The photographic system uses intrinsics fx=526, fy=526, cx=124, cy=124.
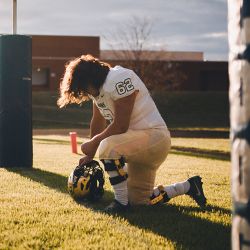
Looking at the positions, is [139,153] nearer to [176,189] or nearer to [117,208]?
[117,208]

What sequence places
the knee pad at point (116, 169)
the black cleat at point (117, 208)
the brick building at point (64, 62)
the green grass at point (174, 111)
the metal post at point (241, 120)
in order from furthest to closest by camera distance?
the brick building at point (64, 62) → the green grass at point (174, 111) → the black cleat at point (117, 208) → the knee pad at point (116, 169) → the metal post at point (241, 120)

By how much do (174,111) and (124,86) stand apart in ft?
131

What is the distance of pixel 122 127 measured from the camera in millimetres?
5273

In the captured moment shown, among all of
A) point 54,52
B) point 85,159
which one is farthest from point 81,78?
point 54,52

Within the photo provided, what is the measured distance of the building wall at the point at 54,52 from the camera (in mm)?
55469

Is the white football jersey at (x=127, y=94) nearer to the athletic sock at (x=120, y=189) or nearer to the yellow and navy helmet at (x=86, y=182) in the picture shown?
the athletic sock at (x=120, y=189)

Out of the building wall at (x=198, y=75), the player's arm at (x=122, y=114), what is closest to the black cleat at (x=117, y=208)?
the player's arm at (x=122, y=114)

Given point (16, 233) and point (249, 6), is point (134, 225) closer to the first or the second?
point (16, 233)

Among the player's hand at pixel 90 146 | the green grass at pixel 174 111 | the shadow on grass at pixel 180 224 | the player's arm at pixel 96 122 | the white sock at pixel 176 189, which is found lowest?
the green grass at pixel 174 111

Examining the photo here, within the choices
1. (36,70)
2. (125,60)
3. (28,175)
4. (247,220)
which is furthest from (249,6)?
(36,70)

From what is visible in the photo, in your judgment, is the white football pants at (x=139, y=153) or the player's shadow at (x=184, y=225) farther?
the white football pants at (x=139, y=153)

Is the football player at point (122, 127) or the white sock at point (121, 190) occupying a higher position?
the football player at point (122, 127)

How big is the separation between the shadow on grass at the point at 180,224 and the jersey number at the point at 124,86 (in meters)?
1.24

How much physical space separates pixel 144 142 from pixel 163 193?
763mm
